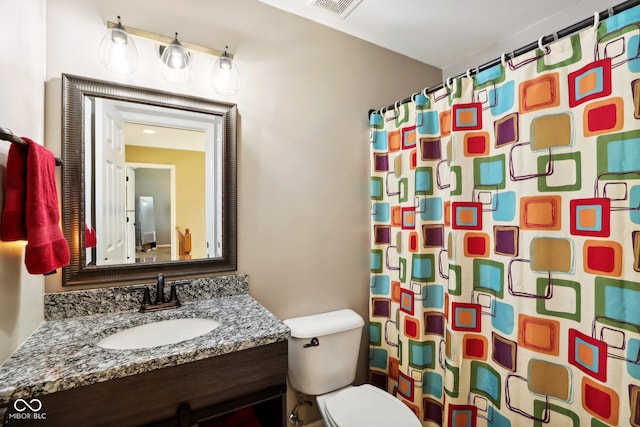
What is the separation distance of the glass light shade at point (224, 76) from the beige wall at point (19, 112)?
2.10 ft

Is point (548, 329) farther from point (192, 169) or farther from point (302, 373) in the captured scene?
point (192, 169)

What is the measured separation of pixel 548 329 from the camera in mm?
1126

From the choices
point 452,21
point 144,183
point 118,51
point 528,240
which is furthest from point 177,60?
point 528,240

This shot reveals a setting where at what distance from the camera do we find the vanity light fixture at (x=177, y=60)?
1.24 m

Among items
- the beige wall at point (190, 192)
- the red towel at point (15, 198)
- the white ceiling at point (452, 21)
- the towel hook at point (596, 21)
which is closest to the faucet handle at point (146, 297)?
the beige wall at point (190, 192)

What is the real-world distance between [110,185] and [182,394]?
0.93 meters

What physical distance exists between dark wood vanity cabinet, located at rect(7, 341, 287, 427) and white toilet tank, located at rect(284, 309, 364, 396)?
1.14 feet

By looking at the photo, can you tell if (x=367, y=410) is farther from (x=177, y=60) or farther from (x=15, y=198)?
(x=177, y=60)

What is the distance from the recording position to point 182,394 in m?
0.94

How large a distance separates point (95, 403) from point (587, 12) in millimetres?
2608

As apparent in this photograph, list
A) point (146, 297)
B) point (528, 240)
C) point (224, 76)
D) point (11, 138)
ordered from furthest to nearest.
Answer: point (224, 76) → point (146, 297) → point (528, 240) → point (11, 138)

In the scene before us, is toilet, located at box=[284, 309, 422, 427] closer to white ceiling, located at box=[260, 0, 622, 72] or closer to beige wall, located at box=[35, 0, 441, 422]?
beige wall, located at box=[35, 0, 441, 422]

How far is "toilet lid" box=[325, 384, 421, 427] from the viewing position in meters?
1.31

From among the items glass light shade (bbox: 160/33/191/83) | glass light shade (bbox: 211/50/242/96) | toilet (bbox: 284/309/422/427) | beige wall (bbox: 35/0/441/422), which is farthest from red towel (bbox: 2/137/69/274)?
toilet (bbox: 284/309/422/427)
